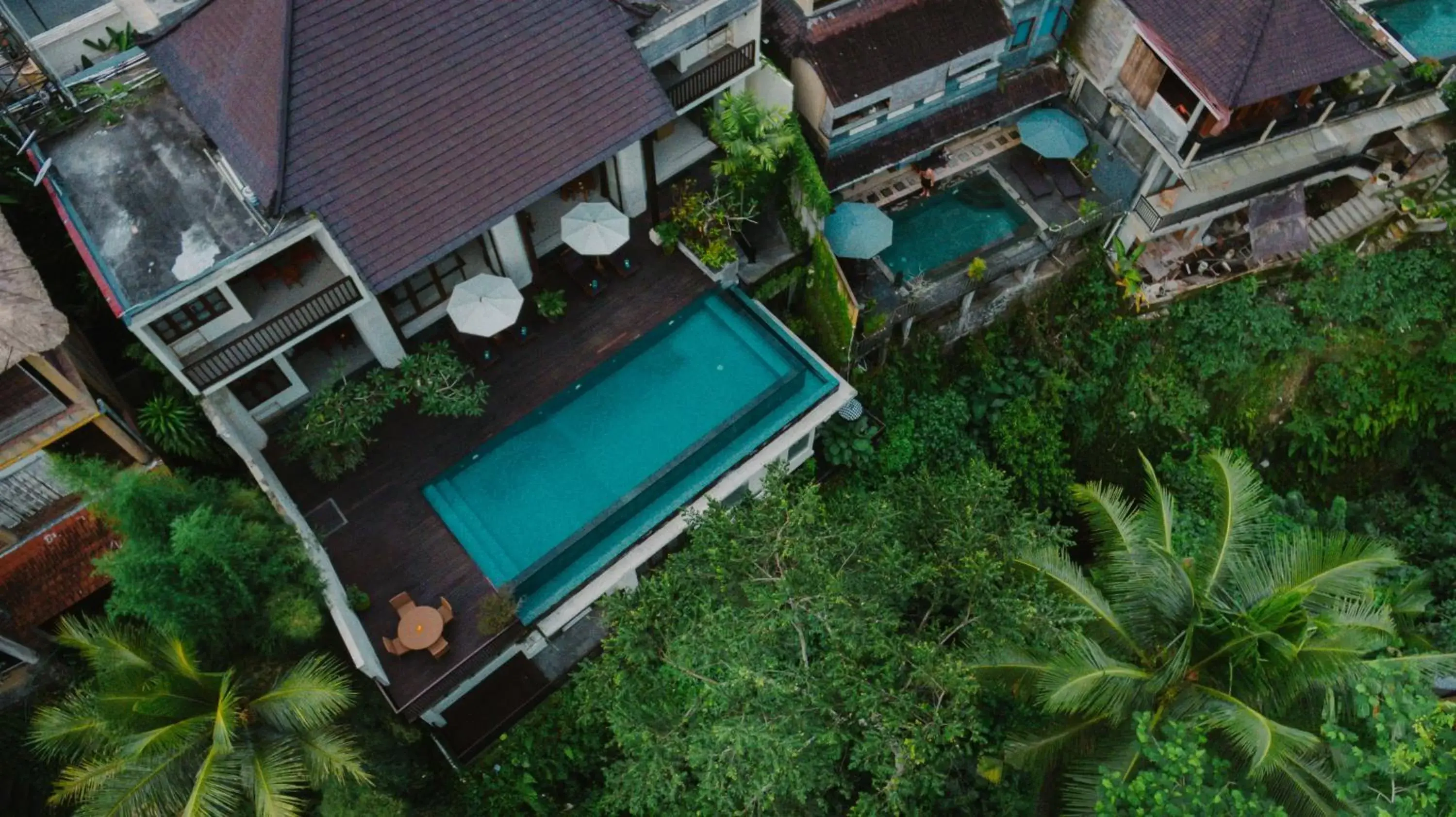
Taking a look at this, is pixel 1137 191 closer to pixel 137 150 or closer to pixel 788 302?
pixel 788 302

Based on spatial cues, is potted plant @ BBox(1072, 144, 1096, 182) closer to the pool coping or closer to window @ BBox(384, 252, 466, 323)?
the pool coping

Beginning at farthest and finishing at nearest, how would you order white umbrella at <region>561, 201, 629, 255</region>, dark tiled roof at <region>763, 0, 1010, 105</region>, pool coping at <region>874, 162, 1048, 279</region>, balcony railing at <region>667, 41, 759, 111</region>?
1. pool coping at <region>874, 162, 1048, 279</region>
2. dark tiled roof at <region>763, 0, 1010, 105</region>
3. balcony railing at <region>667, 41, 759, 111</region>
4. white umbrella at <region>561, 201, 629, 255</region>

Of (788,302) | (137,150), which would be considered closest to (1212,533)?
(788,302)

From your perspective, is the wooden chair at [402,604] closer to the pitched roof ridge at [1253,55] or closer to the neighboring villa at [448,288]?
the neighboring villa at [448,288]

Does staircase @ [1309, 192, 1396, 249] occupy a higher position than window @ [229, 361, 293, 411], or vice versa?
window @ [229, 361, 293, 411]

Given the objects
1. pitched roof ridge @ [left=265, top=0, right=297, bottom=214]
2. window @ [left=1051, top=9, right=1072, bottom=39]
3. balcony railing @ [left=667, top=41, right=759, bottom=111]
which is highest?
pitched roof ridge @ [left=265, top=0, right=297, bottom=214]

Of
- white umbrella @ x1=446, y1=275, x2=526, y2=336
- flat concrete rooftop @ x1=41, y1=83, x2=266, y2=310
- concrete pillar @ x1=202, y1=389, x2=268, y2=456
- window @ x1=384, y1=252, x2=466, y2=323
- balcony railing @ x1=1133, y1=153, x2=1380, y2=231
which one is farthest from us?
balcony railing @ x1=1133, y1=153, x2=1380, y2=231

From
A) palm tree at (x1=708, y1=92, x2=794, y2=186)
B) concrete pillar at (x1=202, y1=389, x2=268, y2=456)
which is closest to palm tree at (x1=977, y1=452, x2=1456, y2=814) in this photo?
palm tree at (x1=708, y1=92, x2=794, y2=186)
